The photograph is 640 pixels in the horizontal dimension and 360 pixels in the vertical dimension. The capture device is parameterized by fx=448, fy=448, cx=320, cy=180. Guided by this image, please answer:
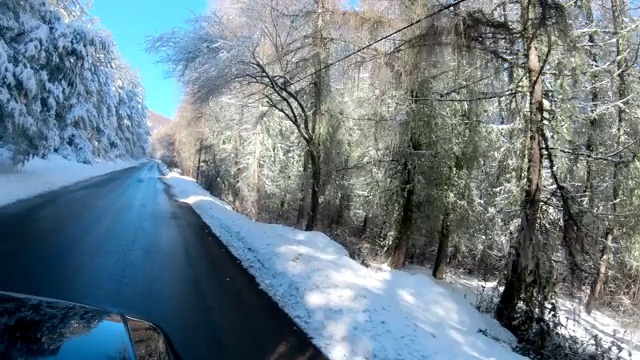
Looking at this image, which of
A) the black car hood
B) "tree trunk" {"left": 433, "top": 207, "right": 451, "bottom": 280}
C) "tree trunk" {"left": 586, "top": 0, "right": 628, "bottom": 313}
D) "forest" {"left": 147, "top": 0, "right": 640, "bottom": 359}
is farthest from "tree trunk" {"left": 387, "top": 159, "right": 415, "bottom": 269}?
the black car hood

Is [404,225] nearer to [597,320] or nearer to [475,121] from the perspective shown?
[475,121]

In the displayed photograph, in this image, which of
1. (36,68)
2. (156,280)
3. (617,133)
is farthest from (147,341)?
(36,68)

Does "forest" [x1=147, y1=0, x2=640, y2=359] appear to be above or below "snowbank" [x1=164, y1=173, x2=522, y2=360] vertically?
above

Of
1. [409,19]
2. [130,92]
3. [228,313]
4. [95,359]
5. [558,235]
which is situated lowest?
[228,313]

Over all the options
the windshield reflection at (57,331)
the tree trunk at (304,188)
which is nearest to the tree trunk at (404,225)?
the tree trunk at (304,188)

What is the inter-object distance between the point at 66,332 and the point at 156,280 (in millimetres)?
5624

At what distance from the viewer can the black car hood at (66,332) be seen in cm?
232

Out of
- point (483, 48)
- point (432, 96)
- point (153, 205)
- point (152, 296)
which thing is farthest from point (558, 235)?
point (153, 205)

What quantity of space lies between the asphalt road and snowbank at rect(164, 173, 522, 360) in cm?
40

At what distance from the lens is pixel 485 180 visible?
14.4m

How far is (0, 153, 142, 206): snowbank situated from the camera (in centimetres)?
1732

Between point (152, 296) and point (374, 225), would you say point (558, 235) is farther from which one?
point (374, 225)

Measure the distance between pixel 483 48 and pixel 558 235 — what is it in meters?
3.92

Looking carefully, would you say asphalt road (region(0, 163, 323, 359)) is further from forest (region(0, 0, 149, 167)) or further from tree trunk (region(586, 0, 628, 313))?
tree trunk (region(586, 0, 628, 313))
